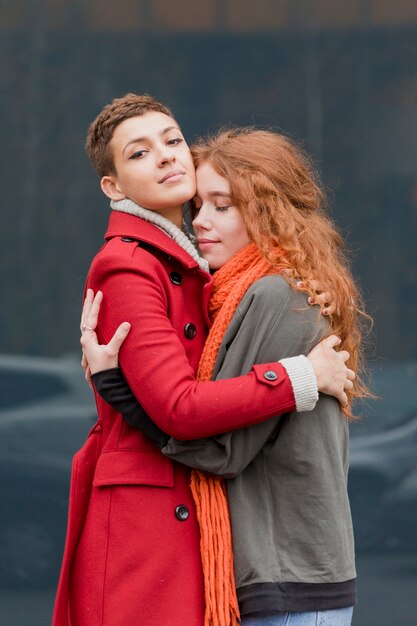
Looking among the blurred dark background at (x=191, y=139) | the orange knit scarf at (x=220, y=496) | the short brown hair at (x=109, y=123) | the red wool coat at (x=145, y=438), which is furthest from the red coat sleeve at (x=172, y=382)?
the blurred dark background at (x=191, y=139)

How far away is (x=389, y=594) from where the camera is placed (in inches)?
174

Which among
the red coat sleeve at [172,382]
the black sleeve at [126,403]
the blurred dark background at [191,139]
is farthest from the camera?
the blurred dark background at [191,139]

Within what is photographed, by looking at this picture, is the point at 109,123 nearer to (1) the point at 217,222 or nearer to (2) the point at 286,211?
(1) the point at 217,222

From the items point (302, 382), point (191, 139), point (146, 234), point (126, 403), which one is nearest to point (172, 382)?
point (126, 403)

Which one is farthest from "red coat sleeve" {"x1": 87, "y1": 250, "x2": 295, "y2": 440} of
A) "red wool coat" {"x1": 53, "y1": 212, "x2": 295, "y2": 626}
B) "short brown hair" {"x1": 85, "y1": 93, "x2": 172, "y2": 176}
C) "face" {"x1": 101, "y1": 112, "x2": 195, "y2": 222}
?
"short brown hair" {"x1": 85, "y1": 93, "x2": 172, "y2": 176}

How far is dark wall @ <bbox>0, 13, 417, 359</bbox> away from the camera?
14.3 feet

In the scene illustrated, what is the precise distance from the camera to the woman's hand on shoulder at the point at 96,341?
2725 millimetres

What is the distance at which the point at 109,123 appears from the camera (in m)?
2.96

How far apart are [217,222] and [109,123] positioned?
355mm

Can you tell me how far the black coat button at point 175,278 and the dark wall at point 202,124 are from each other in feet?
5.04

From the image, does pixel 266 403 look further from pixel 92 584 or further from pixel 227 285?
pixel 92 584

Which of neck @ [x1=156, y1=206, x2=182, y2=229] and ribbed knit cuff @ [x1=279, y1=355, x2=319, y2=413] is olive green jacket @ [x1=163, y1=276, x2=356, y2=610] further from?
neck @ [x1=156, y1=206, x2=182, y2=229]

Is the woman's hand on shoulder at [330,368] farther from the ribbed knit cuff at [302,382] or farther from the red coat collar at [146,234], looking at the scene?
the red coat collar at [146,234]

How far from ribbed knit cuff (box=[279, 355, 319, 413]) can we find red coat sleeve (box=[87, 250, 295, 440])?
0.05 feet
